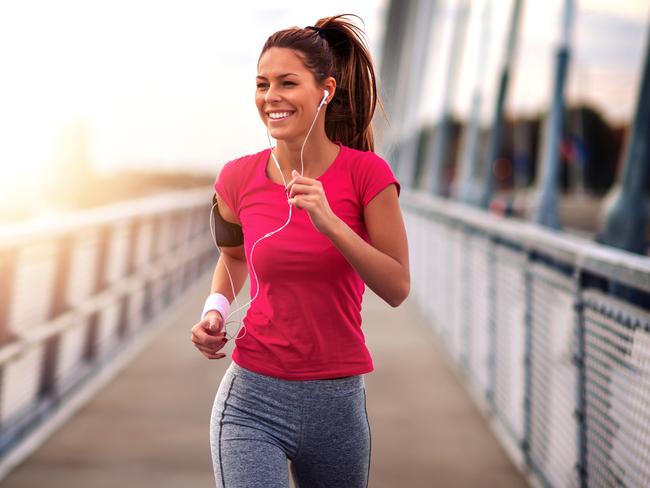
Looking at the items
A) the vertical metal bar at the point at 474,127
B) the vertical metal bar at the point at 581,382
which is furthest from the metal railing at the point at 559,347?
the vertical metal bar at the point at 474,127

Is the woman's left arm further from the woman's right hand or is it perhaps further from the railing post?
the railing post

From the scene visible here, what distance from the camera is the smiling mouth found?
2.16 meters

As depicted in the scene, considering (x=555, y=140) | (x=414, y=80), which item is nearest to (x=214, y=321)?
(x=555, y=140)

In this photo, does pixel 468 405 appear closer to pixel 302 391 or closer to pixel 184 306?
pixel 302 391

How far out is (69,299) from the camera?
246 inches

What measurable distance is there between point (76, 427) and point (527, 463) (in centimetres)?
241

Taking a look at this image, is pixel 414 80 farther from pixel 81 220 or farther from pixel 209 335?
pixel 209 335

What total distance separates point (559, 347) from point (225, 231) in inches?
78.3

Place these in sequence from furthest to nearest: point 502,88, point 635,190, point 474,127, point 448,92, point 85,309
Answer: point 448,92 < point 474,127 < point 502,88 < point 85,309 < point 635,190

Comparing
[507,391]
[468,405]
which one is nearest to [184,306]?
[468,405]

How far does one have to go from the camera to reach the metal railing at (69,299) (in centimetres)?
502

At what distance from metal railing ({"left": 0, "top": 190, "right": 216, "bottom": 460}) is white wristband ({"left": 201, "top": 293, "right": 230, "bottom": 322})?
2.49 meters

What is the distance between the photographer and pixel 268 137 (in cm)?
226

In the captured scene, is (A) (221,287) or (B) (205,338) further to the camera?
(A) (221,287)
